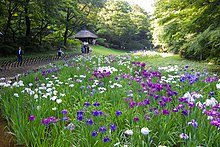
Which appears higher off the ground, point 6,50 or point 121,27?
point 121,27

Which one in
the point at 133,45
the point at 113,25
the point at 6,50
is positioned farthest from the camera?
the point at 133,45

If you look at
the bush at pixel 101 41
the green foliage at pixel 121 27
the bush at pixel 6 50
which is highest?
the green foliage at pixel 121 27

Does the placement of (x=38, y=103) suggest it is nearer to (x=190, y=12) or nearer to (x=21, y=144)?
(x=21, y=144)

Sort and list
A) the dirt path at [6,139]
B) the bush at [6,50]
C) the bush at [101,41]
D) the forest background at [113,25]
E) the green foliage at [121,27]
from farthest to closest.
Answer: the bush at [101,41], the green foliage at [121,27], the bush at [6,50], the forest background at [113,25], the dirt path at [6,139]

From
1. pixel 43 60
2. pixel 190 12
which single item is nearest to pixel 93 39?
pixel 43 60

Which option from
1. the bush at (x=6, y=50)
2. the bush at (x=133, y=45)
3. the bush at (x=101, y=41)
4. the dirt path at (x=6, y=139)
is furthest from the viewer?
the bush at (x=133, y=45)

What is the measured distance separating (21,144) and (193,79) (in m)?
3.30

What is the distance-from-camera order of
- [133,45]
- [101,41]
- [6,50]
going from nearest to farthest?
[6,50]
[101,41]
[133,45]

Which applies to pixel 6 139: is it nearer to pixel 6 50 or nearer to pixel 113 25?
pixel 6 50

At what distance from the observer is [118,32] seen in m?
35.9

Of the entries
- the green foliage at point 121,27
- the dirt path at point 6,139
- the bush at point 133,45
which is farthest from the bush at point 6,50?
the bush at point 133,45

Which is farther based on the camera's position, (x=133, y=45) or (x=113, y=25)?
(x=133, y=45)

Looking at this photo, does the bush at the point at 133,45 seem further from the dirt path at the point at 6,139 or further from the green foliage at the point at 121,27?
the dirt path at the point at 6,139

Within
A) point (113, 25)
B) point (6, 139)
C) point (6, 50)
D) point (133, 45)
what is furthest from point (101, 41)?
point (6, 139)
